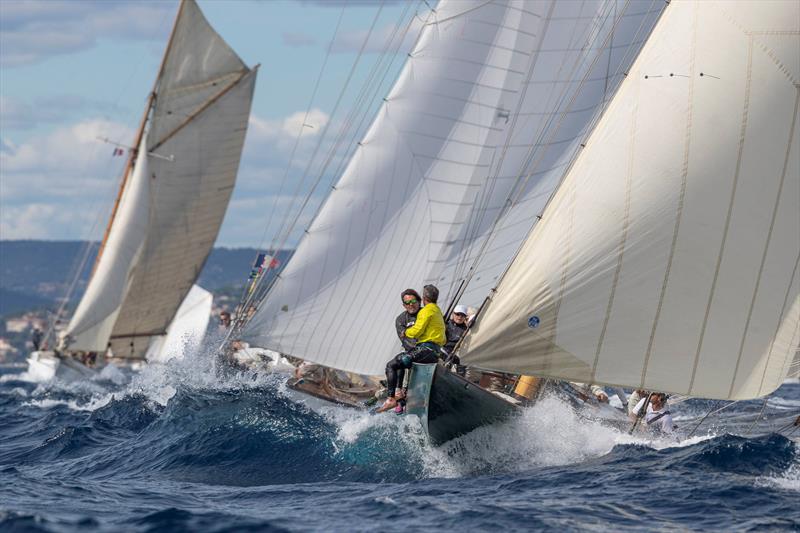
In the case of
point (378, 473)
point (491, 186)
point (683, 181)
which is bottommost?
point (378, 473)

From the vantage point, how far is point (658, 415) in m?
24.8

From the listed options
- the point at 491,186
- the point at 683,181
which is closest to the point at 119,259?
the point at 491,186

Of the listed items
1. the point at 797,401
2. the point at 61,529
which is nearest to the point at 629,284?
the point at 61,529

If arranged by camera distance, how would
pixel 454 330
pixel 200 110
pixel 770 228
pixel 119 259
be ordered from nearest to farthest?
pixel 770 228 < pixel 454 330 < pixel 119 259 < pixel 200 110

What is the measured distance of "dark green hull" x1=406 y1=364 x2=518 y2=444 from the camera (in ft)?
66.9

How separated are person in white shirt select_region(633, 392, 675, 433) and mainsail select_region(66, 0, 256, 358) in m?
31.5

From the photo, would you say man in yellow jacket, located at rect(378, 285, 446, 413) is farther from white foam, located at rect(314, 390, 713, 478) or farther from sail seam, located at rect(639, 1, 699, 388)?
sail seam, located at rect(639, 1, 699, 388)

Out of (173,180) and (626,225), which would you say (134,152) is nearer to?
(173,180)

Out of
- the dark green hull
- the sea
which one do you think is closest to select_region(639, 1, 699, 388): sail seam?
the sea

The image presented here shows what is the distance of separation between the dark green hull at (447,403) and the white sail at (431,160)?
641cm

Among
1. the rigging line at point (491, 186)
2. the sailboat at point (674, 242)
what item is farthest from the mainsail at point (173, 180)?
the sailboat at point (674, 242)

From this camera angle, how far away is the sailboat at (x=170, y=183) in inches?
2084

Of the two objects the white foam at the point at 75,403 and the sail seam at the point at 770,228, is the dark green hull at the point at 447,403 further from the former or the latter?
the white foam at the point at 75,403

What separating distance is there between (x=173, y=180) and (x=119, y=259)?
12.2 ft
